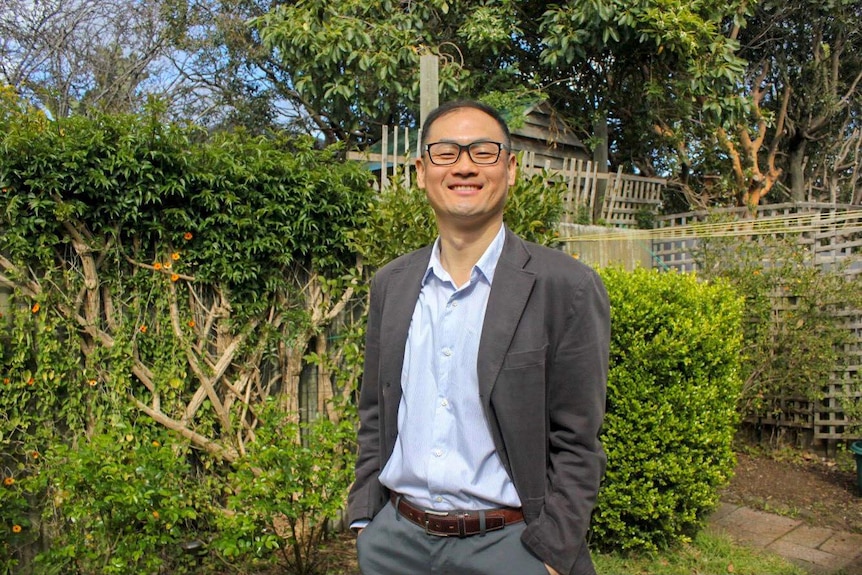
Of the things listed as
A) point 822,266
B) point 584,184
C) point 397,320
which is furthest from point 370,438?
point 584,184

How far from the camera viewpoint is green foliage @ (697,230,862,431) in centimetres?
588

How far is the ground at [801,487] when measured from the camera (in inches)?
199

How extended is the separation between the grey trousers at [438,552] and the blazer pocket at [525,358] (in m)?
0.39

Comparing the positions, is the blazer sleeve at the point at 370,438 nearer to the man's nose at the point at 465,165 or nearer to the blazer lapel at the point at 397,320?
the blazer lapel at the point at 397,320

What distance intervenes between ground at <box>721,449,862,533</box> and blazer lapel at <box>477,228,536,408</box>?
4.17 meters

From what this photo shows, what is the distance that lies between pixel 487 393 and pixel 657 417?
8.41 ft

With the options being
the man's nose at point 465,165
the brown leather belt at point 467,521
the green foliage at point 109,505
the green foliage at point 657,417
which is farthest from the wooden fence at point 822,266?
the brown leather belt at point 467,521

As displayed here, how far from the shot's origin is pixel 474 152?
6.11 ft

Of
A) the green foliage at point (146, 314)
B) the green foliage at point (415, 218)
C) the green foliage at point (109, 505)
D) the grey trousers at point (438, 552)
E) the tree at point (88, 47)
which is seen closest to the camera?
the grey trousers at point (438, 552)

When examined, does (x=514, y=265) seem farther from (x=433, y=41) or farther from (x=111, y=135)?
(x=433, y=41)

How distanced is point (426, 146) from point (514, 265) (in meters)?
0.40

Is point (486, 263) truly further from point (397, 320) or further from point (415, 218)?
point (415, 218)

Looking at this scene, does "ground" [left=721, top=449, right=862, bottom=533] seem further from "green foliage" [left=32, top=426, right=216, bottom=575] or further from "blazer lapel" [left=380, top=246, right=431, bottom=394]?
"blazer lapel" [left=380, top=246, right=431, bottom=394]

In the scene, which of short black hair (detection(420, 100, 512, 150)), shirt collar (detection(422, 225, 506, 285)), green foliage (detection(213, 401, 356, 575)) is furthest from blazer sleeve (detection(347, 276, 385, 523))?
green foliage (detection(213, 401, 356, 575))
